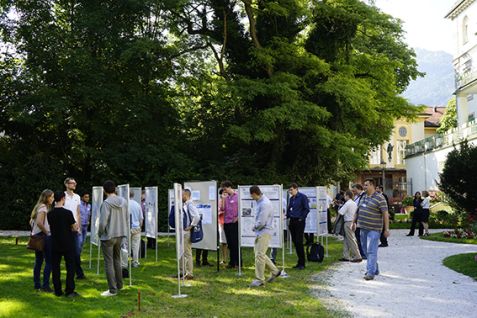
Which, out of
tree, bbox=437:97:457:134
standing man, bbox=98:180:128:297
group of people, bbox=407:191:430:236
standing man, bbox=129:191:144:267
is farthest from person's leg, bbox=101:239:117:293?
tree, bbox=437:97:457:134

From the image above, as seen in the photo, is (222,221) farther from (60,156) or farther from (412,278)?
(60,156)

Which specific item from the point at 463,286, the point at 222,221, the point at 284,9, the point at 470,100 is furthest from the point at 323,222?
the point at 470,100

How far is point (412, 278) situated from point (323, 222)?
5117mm

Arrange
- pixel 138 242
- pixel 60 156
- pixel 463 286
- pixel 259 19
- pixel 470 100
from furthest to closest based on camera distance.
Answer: pixel 470 100 < pixel 60 156 < pixel 259 19 < pixel 138 242 < pixel 463 286

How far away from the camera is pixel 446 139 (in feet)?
140

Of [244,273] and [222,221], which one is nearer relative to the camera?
[244,273]

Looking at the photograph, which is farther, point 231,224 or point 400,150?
point 400,150

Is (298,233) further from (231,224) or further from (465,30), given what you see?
(465,30)

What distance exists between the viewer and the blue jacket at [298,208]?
1392 cm

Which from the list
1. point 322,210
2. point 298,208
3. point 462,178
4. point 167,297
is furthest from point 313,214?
point 462,178

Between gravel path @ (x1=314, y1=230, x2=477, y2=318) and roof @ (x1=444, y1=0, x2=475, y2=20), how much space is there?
3736 cm

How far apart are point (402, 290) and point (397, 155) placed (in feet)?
198

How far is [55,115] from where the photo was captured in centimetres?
2520

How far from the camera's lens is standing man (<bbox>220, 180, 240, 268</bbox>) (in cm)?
1419
